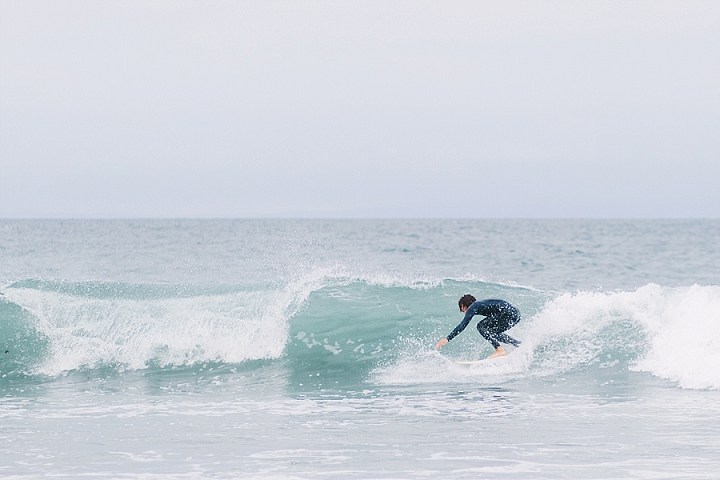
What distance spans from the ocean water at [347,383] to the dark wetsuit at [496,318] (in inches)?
14.6

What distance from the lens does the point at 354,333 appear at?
14.9 m

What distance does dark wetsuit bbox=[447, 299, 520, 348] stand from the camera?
38.5 ft

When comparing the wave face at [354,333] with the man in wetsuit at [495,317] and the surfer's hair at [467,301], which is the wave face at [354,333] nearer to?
the man in wetsuit at [495,317]

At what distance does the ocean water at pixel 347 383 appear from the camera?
22.4 feet

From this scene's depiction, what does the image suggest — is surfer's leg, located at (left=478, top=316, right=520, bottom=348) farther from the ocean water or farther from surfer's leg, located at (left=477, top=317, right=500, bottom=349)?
the ocean water

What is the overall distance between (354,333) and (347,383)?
3.51 meters

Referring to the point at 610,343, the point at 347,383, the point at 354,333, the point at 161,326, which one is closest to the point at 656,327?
the point at 610,343

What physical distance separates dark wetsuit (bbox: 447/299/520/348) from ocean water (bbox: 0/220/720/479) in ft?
1.22

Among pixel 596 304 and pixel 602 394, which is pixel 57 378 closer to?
pixel 602 394

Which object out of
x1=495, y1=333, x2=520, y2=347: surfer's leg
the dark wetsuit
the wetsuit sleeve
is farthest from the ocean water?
the wetsuit sleeve

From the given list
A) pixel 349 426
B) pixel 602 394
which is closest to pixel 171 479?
pixel 349 426

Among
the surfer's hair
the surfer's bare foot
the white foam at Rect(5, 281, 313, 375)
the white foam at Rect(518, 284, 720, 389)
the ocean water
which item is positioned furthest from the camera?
the white foam at Rect(5, 281, 313, 375)

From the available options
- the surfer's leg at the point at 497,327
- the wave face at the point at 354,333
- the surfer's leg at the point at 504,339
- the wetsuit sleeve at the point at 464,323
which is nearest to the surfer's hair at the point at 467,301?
the wetsuit sleeve at the point at 464,323

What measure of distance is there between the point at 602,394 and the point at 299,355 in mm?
5668
